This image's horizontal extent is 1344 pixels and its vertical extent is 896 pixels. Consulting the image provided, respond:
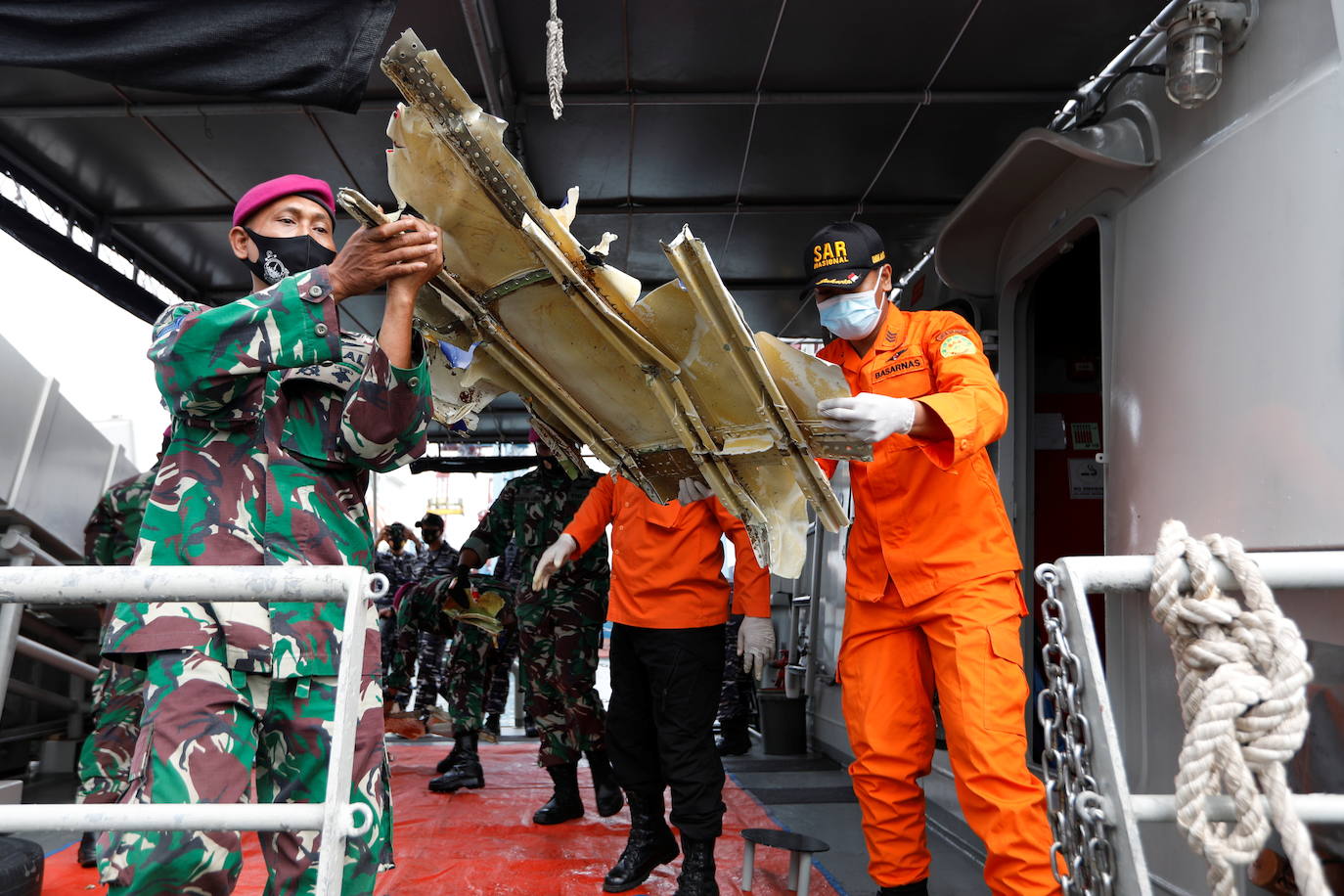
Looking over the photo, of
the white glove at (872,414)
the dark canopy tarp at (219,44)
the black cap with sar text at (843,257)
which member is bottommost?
the white glove at (872,414)

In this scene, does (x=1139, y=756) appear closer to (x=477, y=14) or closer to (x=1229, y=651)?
(x=1229, y=651)

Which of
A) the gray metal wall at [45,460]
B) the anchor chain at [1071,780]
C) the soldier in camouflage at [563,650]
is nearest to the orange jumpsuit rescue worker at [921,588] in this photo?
the anchor chain at [1071,780]

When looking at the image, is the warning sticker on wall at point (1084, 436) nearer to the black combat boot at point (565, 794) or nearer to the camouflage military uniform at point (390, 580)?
the black combat boot at point (565, 794)

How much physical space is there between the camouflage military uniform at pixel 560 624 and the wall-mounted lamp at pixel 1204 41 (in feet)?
8.72

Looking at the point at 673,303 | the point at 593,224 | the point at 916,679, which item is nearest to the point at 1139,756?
the point at 916,679

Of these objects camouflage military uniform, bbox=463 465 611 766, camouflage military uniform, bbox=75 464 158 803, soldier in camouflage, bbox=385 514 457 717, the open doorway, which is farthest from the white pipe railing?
the open doorway

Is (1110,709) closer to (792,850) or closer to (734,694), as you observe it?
(792,850)

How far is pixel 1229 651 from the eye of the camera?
1062 millimetres

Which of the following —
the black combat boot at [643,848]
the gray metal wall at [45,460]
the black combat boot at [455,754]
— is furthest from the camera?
the black combat boot at [455,754]

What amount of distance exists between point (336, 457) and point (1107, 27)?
3708mm

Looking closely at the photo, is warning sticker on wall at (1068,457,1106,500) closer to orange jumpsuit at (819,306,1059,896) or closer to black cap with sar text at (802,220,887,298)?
orange jumpsuit at (819,306,1059,896)

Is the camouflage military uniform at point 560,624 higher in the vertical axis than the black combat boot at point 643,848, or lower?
higher

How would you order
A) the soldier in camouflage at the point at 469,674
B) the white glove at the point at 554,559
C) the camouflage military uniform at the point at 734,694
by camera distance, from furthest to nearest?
1. the camouflage military uniform at the point at 734,694
2. the soldier in camouflage at the point at 469,674
3. the white glove at the point at 554,559

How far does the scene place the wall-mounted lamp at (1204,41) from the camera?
2332 mm
